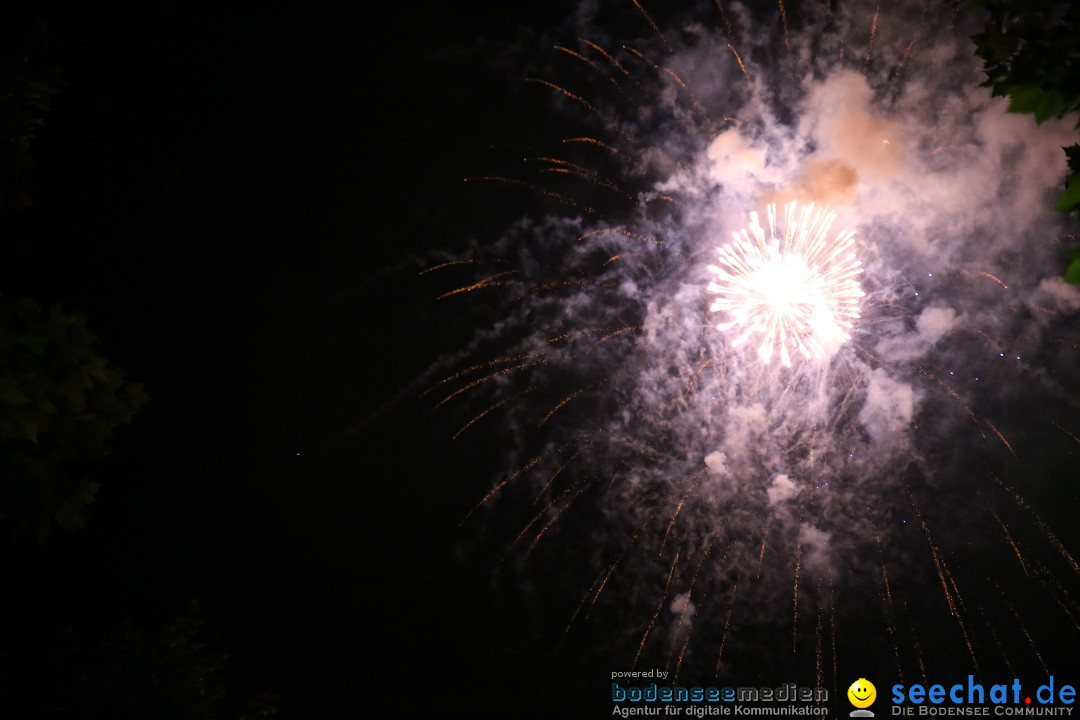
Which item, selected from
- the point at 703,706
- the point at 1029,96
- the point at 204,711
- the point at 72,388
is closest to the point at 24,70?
the point at 72,388

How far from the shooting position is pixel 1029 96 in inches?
97.9

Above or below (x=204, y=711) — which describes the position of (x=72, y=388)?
above

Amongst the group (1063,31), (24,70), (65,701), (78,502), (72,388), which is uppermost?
(1063,31)

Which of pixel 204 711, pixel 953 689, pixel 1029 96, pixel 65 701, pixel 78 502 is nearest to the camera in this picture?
pixel 1029 96

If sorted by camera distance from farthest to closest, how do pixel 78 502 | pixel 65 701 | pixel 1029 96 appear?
pixel 65 701, pixel 78 502, pixel 1029 96

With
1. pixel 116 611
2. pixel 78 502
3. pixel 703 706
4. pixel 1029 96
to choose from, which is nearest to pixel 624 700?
pixel 703 706

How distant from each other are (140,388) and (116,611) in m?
6.32

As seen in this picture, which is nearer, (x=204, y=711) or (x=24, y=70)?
(x=24, y=70)

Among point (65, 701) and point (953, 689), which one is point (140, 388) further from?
point (953, 689)

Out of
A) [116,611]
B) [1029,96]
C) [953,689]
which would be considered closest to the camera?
[1029,96]

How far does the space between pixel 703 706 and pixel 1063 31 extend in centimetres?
2084

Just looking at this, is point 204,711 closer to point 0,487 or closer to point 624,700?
point 0,487

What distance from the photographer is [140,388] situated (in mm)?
3834

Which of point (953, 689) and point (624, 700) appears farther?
point (624, 700)
